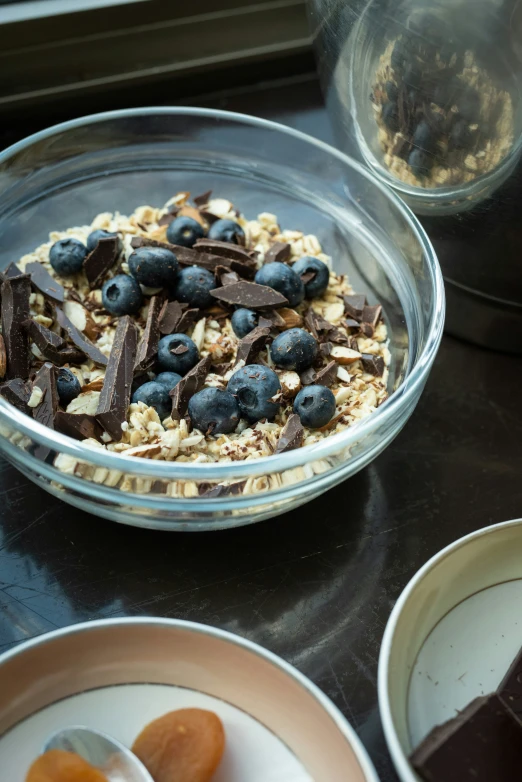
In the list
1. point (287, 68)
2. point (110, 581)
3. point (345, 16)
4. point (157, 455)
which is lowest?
point (110, 581)

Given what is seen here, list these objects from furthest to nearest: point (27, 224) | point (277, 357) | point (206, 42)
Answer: point (206, 42), point (27, 224), point (277, 357)

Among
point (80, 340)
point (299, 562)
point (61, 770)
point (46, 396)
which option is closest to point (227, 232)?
point (80, 340)

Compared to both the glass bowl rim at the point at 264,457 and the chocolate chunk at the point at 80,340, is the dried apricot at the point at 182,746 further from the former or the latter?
the chocolate chunk at the point at 80,340

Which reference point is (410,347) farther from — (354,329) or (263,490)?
(263,490)

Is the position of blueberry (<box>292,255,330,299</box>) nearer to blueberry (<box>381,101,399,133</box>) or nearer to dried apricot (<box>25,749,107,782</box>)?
blueberry (<box>381,101,399,133</box>)

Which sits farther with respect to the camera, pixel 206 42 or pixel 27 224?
pixel 206 42

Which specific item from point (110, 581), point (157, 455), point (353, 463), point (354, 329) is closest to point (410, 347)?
point (354, 329)

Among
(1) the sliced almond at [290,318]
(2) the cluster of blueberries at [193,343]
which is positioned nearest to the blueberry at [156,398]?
(2) the cluster of blueberries at [193,343]

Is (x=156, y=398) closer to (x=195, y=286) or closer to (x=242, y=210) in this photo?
(x=195, y=286)
